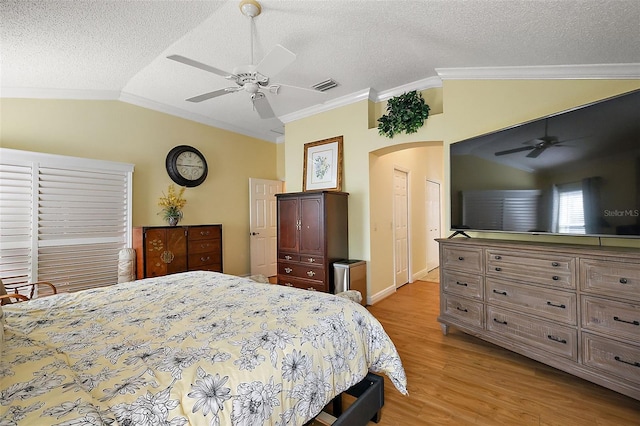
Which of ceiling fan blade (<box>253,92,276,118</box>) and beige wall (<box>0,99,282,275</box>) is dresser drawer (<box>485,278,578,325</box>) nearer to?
ceiling fan blade (<box>253,92,276,118</box>)

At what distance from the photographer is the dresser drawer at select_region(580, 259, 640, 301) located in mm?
1760

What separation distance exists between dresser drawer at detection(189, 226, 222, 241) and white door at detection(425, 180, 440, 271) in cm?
419

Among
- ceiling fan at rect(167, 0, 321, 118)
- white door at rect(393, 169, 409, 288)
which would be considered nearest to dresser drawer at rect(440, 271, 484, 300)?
white door at rect(393, 169, 409, 288)

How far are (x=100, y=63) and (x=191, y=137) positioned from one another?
1.80m

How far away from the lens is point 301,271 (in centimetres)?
404

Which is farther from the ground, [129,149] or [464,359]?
[129,149]

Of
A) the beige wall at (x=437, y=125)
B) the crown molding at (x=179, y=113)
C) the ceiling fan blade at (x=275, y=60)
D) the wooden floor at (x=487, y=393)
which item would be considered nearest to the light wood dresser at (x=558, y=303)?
the wooden floor at (x=487, y=393)

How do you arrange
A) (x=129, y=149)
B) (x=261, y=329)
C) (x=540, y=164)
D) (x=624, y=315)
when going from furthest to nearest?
(x=129, y=149) < (x=540, y=164) < (x=624, y=315) < (x=261, y=329)

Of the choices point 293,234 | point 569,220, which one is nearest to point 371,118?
point 293,234

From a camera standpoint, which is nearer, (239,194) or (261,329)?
(261,329)

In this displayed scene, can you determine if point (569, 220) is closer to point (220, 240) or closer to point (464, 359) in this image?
point (464, 359)

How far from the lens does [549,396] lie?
197cm

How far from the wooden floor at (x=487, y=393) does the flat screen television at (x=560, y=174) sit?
3.66 feet

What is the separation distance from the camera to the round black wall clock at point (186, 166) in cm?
441
